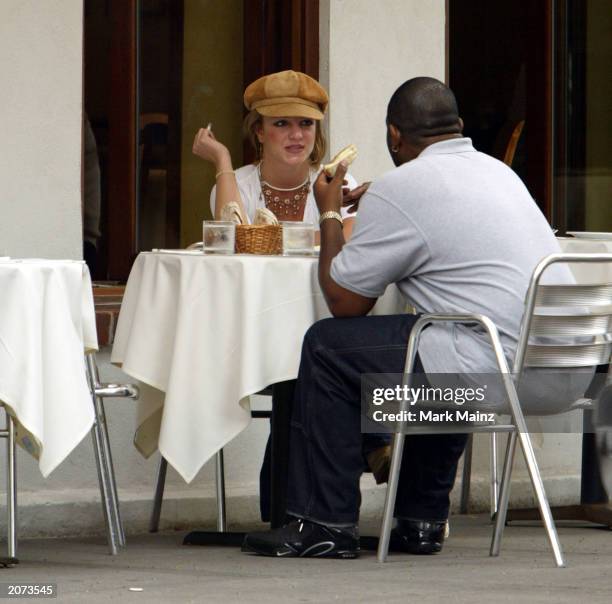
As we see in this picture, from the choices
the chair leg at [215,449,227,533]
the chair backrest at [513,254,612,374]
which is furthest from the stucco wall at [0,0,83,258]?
the chair backrest at [513,254,612,374]

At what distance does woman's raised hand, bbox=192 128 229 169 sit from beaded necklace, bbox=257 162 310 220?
19cm

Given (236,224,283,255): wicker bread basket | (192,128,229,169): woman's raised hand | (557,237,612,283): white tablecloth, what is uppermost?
(192,128,229,169): woman's raised hand

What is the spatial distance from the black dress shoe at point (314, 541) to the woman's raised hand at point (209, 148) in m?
1.57

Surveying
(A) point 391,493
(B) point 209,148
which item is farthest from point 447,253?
(B) point 209,148

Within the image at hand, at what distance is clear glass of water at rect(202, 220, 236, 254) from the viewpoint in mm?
4613

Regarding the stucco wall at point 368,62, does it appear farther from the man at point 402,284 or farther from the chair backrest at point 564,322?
the chair backrest at point 564,322

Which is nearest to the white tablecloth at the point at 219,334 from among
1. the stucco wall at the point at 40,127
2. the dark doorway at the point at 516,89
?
the stucco wall at the point at 40,127

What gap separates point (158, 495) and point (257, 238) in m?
1.17

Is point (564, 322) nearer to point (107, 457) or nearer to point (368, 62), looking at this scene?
point (107, 457)

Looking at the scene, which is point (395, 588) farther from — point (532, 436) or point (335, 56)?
point (335, 56)

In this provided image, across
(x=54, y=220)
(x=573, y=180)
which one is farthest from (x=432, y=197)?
(x=573, y=180)

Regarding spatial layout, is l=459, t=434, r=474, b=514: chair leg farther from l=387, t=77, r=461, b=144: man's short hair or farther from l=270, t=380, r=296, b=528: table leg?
l=387, t=77, r=461, b=144: man's short hair

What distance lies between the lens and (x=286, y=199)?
5.47m

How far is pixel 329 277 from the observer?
4.29 metres
